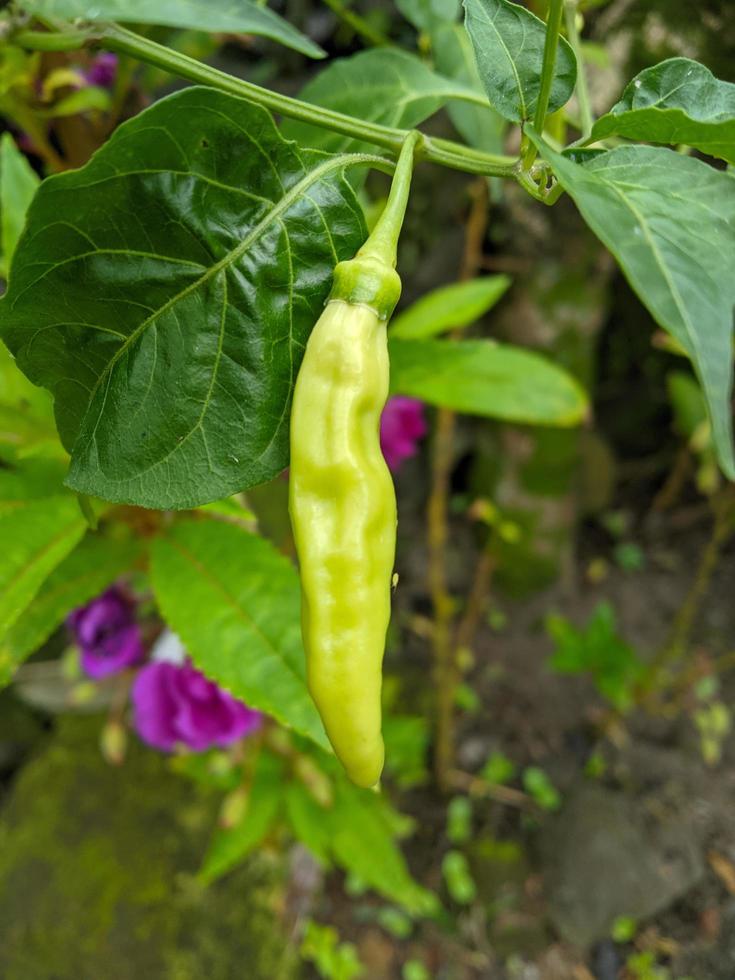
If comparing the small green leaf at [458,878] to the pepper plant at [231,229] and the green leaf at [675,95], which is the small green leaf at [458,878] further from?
the green leaf at [675,95]

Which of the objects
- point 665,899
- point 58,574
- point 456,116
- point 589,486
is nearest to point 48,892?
point 58,574

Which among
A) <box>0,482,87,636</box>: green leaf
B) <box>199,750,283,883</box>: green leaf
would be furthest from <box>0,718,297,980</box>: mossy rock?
<box>0,482,87,636</box>: green leaf

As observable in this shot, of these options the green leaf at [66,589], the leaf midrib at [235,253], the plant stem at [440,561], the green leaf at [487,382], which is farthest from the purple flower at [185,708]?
the plant stem at [440,561]

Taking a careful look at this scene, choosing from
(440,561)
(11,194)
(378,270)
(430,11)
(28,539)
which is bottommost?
(440,561)

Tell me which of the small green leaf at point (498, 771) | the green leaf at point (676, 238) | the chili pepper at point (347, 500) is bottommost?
the small green leaf at point (498, 771)

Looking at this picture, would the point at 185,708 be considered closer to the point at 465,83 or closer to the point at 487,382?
the point at 487,382

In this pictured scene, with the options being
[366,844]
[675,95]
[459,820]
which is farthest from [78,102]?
[459,820]

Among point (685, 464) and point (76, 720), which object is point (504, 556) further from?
point (76, 720)
